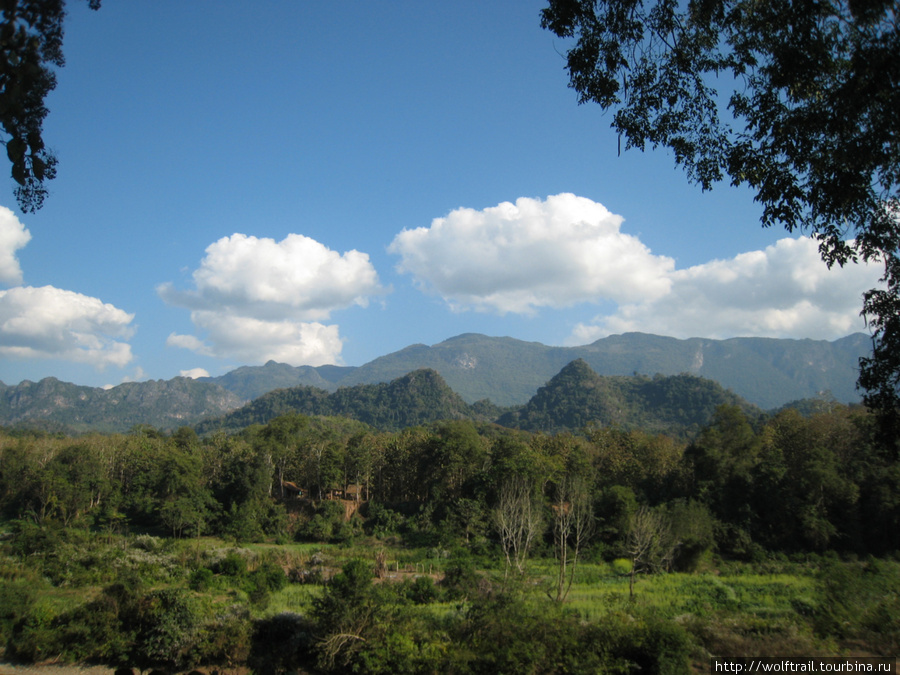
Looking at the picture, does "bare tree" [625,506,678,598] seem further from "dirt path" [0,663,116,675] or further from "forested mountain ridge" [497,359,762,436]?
"forested mountain ridge" [497,359,762,436]

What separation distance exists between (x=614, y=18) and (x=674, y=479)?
3219 cm

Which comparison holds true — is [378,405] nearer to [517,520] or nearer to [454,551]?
[454,551]

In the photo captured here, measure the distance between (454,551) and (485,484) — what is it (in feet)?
17.5

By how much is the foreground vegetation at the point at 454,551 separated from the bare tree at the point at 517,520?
0.81ft

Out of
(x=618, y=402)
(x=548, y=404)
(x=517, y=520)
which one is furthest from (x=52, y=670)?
(x=548, y=404)

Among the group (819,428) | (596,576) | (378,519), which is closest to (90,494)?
(378,519)

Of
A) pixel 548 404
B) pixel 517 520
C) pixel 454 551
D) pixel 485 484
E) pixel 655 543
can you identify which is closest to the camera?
pixel 517 520

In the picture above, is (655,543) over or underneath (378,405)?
underneath

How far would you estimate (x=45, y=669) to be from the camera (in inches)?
559

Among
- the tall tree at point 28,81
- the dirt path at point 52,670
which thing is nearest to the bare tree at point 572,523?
the dirt path at point 52,670

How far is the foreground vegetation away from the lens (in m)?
12.4

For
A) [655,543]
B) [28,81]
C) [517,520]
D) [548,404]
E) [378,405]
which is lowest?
[655,543]

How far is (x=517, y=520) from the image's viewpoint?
2164 centimetres

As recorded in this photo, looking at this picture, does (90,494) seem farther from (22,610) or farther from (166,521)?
(22,610)
